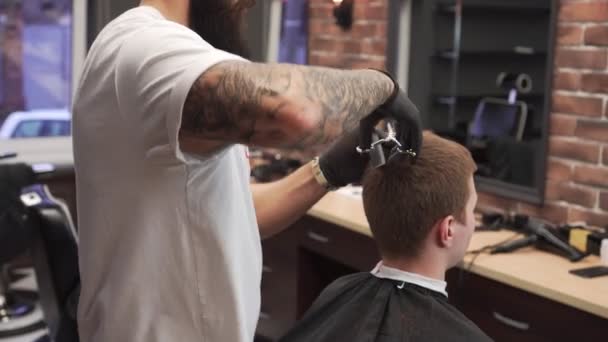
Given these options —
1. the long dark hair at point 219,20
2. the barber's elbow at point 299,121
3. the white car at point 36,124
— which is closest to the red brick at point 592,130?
the long dark hair at point 219,20

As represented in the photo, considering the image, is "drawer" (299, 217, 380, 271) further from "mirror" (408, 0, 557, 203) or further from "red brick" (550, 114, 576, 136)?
"red brick" (550, 114, 576, 136)

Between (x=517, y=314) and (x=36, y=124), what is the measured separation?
3.26 metres

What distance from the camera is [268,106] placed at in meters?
1.01

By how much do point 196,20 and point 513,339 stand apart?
142cm

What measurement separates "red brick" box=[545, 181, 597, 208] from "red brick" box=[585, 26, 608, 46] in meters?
0.51

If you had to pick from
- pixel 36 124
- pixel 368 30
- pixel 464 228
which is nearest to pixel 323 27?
pixel 368 30

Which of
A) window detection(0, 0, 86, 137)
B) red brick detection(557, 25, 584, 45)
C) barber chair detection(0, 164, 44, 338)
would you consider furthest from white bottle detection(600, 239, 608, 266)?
window detection(0, 0, 86, 137)

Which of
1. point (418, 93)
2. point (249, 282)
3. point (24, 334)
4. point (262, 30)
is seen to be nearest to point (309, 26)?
point (262, 30)

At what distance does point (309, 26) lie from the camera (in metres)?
4.32

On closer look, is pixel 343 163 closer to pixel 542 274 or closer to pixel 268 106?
pixel 268 106

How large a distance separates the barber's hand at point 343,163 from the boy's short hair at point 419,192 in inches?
3.0

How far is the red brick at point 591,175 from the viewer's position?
107 inches

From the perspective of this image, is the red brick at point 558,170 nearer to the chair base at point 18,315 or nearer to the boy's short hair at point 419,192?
the boy's short hair at point 419,192

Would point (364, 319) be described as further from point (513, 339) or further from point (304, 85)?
point (304, 85)
